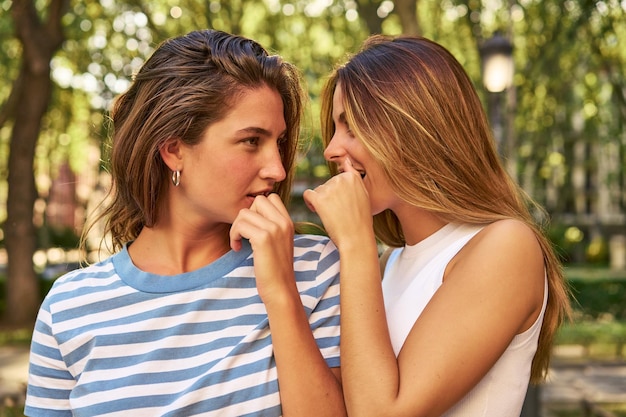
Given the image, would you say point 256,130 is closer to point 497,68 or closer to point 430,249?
point 430,249

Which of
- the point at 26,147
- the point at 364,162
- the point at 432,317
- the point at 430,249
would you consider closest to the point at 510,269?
the point at 432,317

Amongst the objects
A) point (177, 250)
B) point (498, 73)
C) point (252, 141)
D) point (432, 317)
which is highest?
point (498, 73)

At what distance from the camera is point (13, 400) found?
851 centimetres

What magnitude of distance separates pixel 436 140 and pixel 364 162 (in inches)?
8.9

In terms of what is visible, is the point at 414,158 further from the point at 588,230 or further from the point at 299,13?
the point at 588,230

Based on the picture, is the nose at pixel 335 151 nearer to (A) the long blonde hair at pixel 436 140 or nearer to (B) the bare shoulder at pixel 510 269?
(A) the long blonde hair at pixel 436 140

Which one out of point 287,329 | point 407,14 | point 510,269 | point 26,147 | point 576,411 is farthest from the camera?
point 26,147

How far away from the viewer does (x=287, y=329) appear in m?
2.12

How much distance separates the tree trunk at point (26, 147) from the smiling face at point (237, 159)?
11.4 m

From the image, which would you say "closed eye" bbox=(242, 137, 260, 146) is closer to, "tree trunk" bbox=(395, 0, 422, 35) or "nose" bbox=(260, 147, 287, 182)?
"nose" bbox=(260, 147, 287, 182)

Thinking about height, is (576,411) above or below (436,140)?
below

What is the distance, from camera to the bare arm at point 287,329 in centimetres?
213

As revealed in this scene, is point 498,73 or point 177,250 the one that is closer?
point 177,250

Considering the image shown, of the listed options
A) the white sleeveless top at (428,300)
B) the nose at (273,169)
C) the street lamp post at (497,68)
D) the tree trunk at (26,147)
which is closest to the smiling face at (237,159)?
the nose at (273,169)
